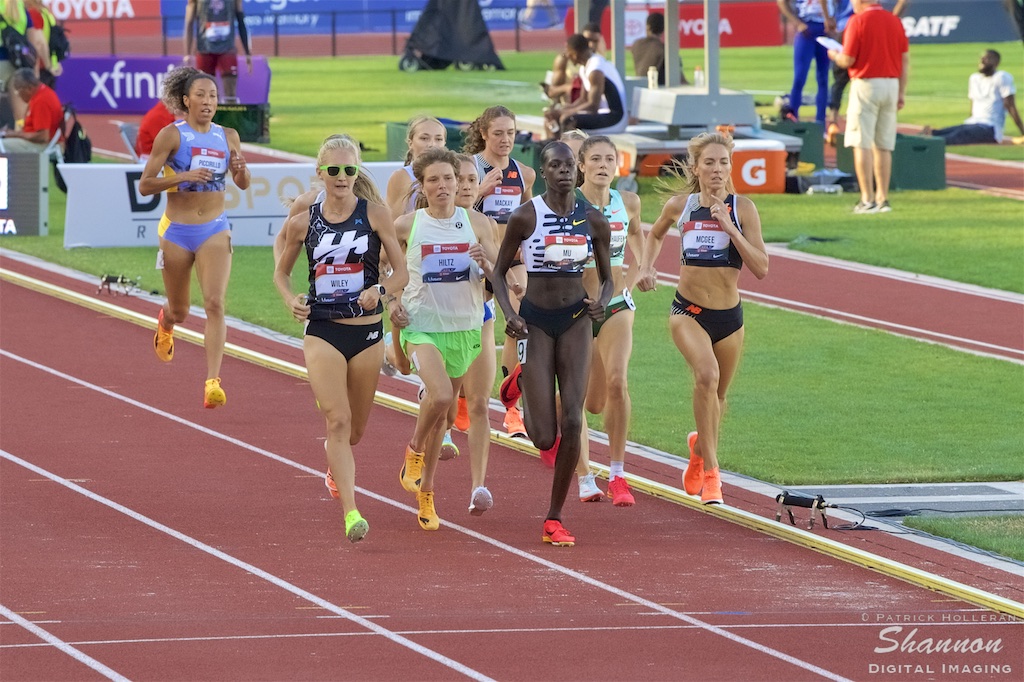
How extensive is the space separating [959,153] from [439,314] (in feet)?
64.1

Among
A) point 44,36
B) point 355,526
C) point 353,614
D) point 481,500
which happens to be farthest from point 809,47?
point 353,614

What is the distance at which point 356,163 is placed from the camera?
8992 millimetres

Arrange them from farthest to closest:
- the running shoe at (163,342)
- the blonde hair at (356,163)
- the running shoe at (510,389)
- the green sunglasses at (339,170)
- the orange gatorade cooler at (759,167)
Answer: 1. the orange gatorade cooler at (759,167)
2. the running shoe at (163,342)
3. the running shoe at (510,389)
4. the blonde hair at (356,163)
5. the green sunglasses at (339,170)

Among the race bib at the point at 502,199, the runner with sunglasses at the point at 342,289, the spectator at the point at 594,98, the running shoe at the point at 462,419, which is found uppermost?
the spectator at the point at 594,98

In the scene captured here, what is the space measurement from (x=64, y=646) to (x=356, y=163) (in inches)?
111

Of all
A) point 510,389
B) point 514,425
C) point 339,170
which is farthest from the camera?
point 514,425

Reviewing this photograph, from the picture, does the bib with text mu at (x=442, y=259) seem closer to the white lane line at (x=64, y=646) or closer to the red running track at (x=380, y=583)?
the red running track at (x=380, y=583)

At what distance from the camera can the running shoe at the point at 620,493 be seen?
9844mm

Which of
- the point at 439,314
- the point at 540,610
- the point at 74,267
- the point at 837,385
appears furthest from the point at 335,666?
the point at 74,267

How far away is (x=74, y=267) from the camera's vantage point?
18.5m

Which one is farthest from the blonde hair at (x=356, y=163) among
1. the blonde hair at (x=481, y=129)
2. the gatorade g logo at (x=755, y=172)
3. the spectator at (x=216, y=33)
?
the spectator at (x=216, y=33)

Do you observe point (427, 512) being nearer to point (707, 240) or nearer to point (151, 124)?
point (707, 240)

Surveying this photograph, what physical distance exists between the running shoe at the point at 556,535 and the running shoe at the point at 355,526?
964 mm

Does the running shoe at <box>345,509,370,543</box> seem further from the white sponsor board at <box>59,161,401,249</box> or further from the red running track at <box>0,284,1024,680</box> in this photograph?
the white sponsor board at <box>59,161,401,249</box>
